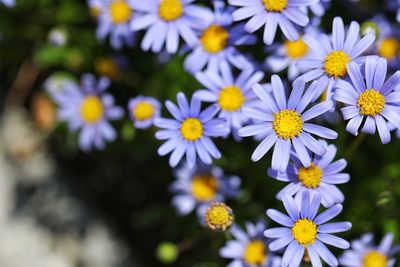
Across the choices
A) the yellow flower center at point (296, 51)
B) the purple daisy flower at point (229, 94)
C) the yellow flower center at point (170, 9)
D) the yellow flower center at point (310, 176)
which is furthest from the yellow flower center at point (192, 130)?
the yellow flower center at point (296, 51)

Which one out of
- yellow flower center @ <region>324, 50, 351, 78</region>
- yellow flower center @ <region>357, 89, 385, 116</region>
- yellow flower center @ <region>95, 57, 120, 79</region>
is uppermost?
yellow flower center @ <region>95, 57, 120, 79</region>

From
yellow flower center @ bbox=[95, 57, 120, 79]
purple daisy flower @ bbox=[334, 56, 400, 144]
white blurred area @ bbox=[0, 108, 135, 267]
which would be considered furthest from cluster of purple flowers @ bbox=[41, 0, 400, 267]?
white blurred area @ bbox=[0, 108, 135, 267]

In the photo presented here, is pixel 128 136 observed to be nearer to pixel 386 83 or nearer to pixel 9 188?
Answer: pixel 9 188

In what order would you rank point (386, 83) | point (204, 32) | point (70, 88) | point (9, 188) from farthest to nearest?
point (9, 188)
point (70, 88)
point (204, 32)
point (386, 83)

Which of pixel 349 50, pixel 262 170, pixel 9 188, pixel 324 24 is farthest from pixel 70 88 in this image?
pixel 349 50

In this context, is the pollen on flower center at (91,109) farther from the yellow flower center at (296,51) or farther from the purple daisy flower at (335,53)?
the purple daisy flower at (335,53)

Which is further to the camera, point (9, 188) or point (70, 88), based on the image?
point (9, 188)

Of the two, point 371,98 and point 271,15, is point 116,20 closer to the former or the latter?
point 271,15

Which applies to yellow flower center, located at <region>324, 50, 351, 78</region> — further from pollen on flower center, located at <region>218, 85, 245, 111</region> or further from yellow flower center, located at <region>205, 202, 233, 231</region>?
yellow flower center, located at <region>205, 202, 233, 231</region>
